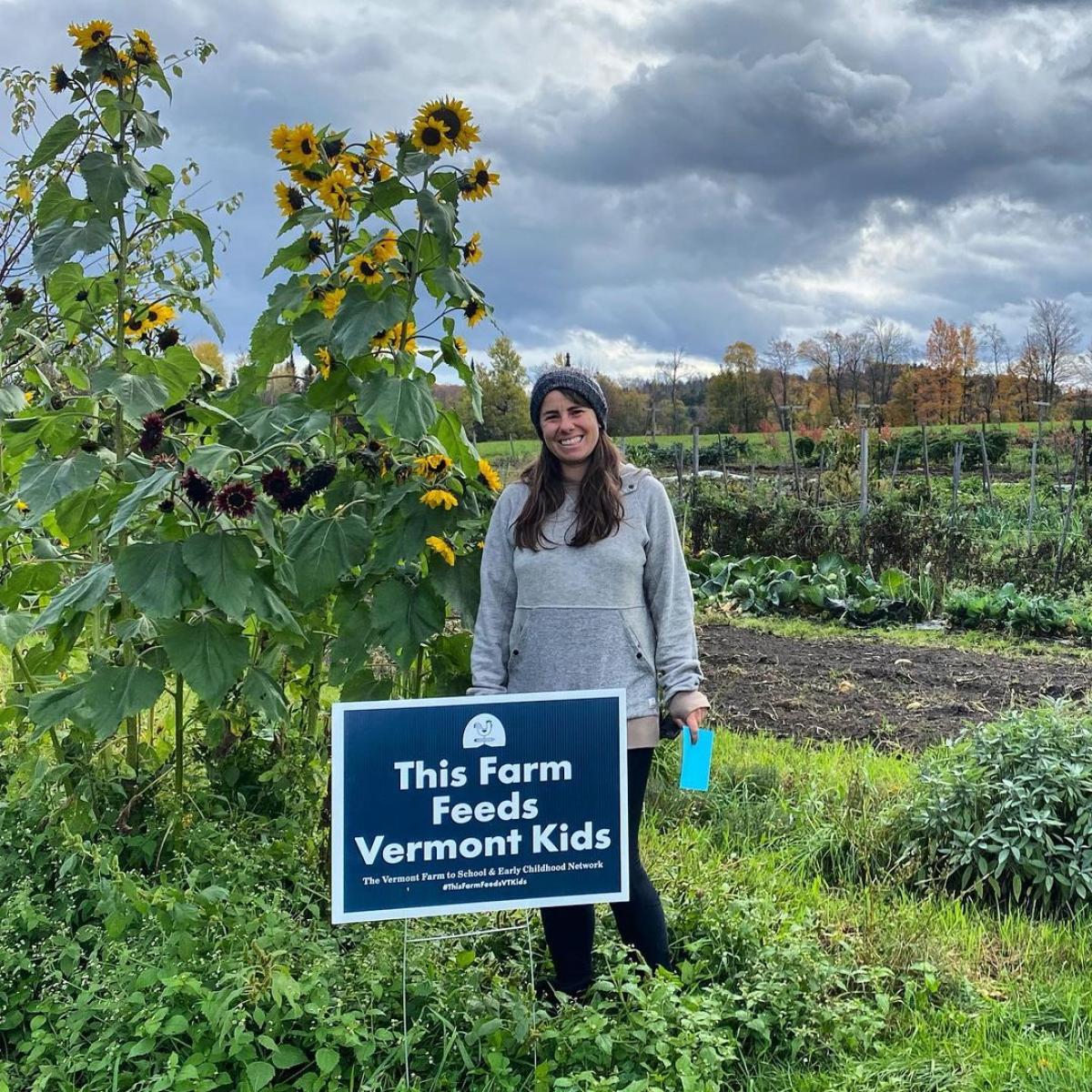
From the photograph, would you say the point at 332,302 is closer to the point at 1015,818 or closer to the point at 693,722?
the point at 693,722

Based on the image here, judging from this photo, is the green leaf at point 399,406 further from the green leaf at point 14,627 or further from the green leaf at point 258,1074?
the green leaf at point 258,1074

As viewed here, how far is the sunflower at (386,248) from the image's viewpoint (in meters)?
2.67

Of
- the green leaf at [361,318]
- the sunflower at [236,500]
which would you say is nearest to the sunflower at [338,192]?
the green leaf at [361,318]

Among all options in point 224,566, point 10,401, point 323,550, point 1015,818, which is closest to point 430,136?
point 323,550

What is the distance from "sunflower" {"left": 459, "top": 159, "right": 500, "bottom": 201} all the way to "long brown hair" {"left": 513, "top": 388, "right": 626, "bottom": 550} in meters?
0.60

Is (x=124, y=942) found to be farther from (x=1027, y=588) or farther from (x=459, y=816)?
(x=1027, y=588)

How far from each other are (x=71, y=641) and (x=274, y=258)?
1193 mm

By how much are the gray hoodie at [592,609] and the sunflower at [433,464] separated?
0.54ft

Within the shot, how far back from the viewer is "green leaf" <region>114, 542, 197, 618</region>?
2.32m

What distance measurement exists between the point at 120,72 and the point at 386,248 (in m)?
0.88

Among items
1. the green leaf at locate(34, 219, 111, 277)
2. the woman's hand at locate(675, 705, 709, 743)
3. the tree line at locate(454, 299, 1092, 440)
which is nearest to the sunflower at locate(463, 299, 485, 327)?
the green leaf at locate(34, 219, 111, 277)

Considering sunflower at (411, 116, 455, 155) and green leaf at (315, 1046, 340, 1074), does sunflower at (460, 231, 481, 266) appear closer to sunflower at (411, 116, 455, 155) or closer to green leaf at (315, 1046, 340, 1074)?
sunflower at (411, 116, 455, 155)

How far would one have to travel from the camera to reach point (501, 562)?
258 centimetres

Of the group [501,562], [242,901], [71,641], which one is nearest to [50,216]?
[71,641]
